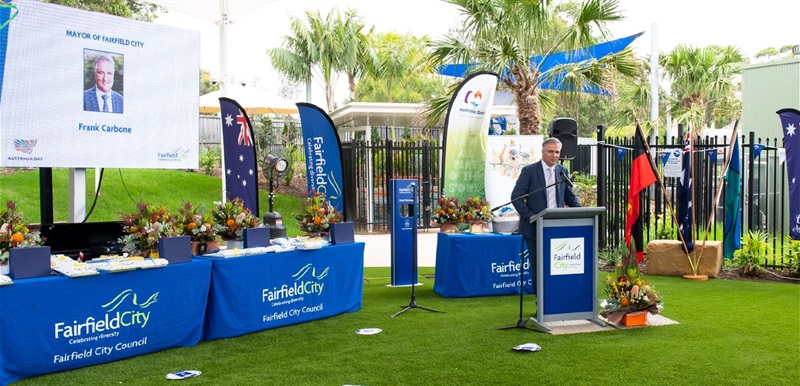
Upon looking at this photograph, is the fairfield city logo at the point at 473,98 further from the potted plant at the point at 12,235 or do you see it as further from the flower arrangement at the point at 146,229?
the potted plant at the point at 12,235

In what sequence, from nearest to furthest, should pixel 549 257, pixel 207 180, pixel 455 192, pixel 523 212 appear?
pixel 549 257, pixel 523 212, pixel 455 192, pixel 207 180

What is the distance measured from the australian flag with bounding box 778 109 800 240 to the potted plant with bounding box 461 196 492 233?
4068 millimetres

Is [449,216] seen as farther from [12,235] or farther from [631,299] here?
[12,235]

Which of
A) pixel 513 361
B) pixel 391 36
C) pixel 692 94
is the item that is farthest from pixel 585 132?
pixel 513 361

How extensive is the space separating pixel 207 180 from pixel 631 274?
1361 centimetres

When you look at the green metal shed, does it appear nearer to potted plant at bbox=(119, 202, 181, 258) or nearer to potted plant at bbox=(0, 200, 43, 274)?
potted plant at bbox=(119, 202, 181, 258)

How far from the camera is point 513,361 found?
479 cm

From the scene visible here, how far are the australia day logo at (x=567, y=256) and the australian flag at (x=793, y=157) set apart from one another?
4230mm

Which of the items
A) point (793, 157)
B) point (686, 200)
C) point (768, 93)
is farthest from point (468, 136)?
point (768, 93)

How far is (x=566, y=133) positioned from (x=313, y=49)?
1965 cm

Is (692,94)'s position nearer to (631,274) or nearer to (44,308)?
(631,274)

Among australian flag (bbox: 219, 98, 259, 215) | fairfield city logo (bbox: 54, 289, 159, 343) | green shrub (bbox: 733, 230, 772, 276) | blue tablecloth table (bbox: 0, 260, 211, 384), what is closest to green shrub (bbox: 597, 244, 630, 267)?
green shrub (bbox: 733, 230, 772, 276)

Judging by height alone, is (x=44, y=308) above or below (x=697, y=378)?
above

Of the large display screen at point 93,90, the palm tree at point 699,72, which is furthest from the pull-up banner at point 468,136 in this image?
the palm tree at point 699,72
